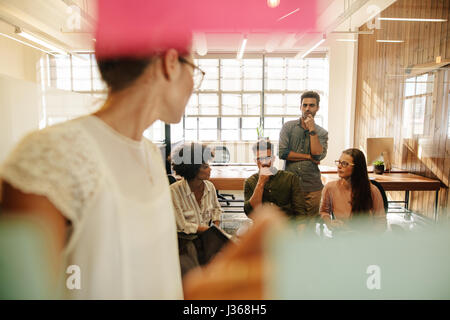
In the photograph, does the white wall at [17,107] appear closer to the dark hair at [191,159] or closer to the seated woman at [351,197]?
the dark hair at [191,159]

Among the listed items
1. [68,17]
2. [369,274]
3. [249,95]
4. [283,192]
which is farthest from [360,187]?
[249,95]

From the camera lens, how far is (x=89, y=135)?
0.29m

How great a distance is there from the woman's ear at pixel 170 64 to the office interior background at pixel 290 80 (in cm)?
5

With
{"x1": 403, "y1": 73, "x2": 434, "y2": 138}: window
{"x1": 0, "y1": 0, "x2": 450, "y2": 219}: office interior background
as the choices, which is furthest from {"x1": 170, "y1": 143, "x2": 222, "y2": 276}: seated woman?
{"x1": 403, "y1": 73, "x2": 434, "y2": 138}: window

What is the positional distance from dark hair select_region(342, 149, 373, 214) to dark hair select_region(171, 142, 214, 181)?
34.6 inches

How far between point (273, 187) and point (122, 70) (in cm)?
143

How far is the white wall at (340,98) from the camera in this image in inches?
209

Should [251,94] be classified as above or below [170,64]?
above

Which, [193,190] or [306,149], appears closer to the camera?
[193,190]

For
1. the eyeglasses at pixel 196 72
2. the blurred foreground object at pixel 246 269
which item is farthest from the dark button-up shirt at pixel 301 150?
the blurred foreground object at pixel 246 269

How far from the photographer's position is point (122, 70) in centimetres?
32

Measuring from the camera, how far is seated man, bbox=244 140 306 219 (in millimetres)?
1626

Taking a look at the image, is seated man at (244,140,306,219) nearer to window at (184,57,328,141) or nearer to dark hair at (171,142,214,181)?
dark hair at (171,142,214,181)

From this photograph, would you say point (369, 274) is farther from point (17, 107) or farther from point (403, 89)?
point (403, 89)
